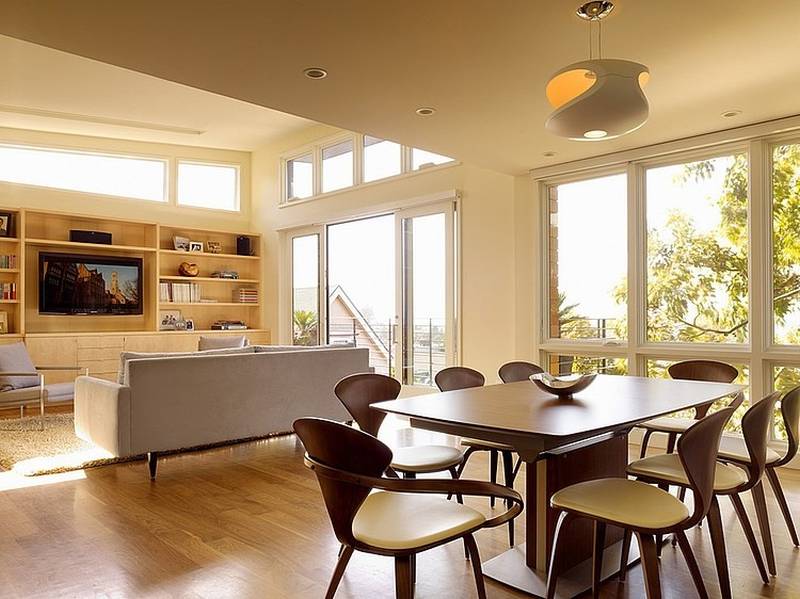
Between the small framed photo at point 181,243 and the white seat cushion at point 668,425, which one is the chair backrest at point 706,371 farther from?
the small framed photo at point 181,243

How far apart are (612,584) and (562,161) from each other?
385 centimetres

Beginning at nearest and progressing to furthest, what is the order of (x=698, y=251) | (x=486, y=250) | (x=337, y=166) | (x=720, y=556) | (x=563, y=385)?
(x=720, y=556)
(x=563, y=385)
(x=698, y=251)
(x=486, y=250)
(x=337, y=166)

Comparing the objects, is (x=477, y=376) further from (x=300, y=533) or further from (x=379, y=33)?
(x=379, y=33)

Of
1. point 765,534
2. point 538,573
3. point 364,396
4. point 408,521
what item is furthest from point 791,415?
point 364,396

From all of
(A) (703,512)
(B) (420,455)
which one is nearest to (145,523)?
(B) (420,455)

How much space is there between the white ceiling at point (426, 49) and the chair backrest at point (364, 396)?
166cm

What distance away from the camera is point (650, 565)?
1967mm

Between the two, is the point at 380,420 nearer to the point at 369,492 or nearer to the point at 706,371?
the point at 369,492

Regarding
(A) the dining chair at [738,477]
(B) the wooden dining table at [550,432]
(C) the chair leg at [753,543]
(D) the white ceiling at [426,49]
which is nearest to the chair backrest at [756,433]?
(A) the dining chair at [738,477]

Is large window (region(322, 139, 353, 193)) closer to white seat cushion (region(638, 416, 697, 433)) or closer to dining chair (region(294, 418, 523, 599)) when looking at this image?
white seat cushion (region(638, 416, 697, 433))

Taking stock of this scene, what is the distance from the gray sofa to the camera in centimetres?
404

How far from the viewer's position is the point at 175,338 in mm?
8211

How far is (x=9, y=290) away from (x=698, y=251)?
24.1 ft

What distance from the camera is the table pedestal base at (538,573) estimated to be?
7.98ft
